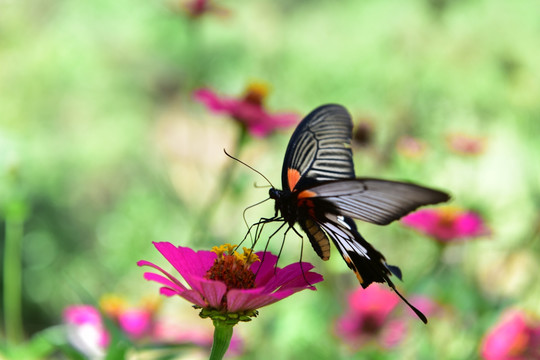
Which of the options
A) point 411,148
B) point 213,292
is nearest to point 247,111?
point 411,148

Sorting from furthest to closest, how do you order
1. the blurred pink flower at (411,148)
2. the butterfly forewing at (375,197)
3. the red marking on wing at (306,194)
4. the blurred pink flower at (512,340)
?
the blurred pink flower at (411,148)
the blurred pink flower at (512,340)
the red marking on wing at (306,194)
the butterfly forewing at (375,197)

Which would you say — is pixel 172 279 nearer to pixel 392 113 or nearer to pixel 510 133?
pixel 392 113

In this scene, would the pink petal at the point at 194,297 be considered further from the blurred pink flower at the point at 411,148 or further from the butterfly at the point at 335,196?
the blurred pink flower at the point at 411,148

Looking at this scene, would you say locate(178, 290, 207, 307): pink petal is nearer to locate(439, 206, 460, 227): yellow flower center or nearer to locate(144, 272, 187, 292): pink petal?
→ locate(144, 272, 187, 292): pink petal

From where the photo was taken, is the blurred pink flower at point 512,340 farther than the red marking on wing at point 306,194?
Yes

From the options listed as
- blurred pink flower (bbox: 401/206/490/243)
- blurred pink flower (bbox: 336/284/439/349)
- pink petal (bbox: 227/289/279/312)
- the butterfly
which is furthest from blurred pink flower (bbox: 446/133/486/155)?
pink petal (bbox: 227/289/279/312)

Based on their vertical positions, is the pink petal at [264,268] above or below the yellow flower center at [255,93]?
below

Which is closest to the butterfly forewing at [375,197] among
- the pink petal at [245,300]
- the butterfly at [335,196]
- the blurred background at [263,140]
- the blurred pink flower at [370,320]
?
the butterfly at [335,196]

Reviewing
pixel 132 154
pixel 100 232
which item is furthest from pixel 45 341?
pixel 132 154
